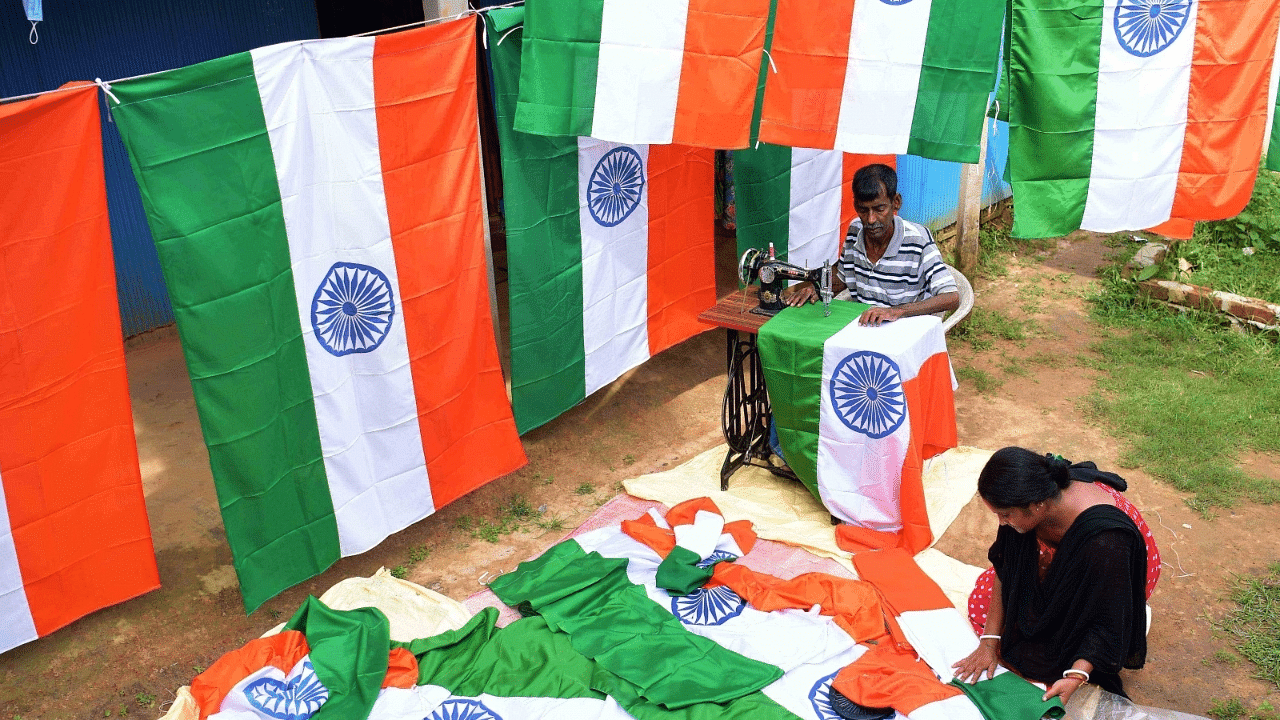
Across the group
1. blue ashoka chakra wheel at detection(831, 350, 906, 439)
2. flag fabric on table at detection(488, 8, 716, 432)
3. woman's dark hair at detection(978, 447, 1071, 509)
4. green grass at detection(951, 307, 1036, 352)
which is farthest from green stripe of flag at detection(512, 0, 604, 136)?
green grass at detection(951, 307, 1036, 352)

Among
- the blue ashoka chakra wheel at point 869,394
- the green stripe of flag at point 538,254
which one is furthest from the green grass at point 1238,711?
the green stripe of flag at point 538,254

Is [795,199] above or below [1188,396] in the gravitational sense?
above

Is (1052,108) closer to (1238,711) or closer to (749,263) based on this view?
(749,263)

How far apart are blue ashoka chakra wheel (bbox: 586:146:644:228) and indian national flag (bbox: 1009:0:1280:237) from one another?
189 centimetres

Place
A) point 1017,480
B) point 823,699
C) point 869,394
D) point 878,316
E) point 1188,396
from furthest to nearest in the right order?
1. point 1188,396
2. point 878,316
3. point 869,394
4. point 823,699
5. point 1017,480

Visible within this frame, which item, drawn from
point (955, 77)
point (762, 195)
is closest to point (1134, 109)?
point (955, 77)

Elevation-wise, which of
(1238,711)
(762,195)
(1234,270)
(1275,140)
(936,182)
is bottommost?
(1238,711)

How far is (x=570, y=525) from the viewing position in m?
5.04

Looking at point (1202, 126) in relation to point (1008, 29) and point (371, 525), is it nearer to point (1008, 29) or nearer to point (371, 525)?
point (1008, 29)

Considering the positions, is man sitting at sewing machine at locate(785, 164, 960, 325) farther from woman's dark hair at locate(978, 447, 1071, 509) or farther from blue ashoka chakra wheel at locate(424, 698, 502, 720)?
blue ashoka chakra wheel at locate(424, 698, 502, 720)

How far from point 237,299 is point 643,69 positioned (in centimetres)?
193

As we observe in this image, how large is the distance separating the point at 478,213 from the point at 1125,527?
292 cm

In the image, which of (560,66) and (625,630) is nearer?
(625,630)

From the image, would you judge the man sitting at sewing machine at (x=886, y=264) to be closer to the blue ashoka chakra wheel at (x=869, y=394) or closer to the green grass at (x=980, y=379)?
the blue ashoka chakra wheel at (x=869, y=394)
